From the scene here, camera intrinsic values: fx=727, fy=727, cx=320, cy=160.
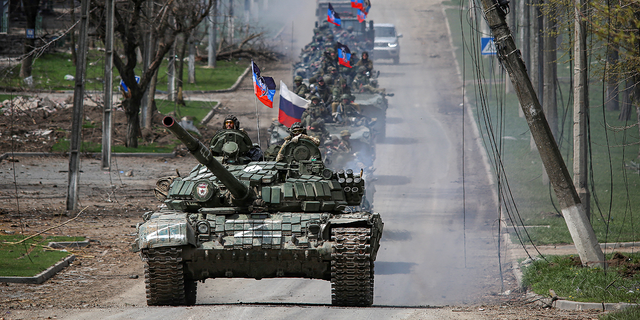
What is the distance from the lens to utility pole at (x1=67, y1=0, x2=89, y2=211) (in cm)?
1634

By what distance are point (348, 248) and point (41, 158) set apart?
53.5 ft

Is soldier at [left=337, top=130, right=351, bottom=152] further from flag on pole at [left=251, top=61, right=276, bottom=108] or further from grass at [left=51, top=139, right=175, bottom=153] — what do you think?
grass at [left=51, top=139, right=175, bottom=153]

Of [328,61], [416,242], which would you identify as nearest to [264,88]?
[416,242]

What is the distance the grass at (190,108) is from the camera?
30206 millimetres

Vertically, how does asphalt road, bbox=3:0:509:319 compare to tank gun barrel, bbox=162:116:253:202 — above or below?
below

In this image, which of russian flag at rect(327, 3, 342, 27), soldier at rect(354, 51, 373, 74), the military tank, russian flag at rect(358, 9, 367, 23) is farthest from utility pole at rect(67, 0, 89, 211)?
russian flag at rect(358, 9, 367, 23)

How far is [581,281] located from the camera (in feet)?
34.4

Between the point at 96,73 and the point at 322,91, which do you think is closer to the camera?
the point at 322,91

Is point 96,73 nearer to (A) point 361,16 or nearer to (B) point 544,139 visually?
(A) point 361,16

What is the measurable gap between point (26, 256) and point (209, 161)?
524cm

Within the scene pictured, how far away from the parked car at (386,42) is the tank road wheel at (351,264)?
106 ft

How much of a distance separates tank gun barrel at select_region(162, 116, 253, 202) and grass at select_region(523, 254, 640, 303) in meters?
4.56

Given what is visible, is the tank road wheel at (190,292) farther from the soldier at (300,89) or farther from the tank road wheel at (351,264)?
the soldier at (300,89)

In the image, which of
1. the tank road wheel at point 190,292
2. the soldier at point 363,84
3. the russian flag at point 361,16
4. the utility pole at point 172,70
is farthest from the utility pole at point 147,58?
the tank road wheel at point 190,292
